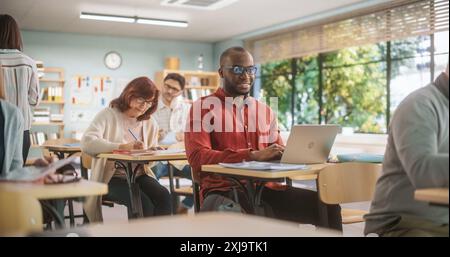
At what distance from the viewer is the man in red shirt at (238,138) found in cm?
284

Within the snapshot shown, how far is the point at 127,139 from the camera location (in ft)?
12.9

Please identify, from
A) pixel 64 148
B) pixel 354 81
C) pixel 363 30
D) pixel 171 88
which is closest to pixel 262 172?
pixel 64 148

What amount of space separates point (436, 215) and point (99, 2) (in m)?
6.35

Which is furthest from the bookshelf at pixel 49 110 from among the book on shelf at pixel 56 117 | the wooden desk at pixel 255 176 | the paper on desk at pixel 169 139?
the wooden desk at pixel 255 176

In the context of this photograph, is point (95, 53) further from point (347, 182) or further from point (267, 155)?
point (347, 182)

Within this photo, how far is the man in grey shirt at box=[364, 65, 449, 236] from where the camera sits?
1.74m

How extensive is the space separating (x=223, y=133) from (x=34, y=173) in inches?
48.5

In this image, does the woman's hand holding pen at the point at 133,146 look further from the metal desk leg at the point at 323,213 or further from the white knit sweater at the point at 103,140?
the metal desk leg at the point at 323,213

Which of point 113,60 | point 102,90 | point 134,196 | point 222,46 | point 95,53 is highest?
point 222,46

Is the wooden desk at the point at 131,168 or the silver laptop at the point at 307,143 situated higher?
the silver laptop at the point at 307,143

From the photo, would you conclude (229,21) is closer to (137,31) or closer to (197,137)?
(137,31)

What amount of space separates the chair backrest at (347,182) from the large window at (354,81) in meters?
4.45

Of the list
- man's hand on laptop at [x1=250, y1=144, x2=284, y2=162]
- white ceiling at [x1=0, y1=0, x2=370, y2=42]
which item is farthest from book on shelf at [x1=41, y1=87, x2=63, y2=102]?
man's hand on laptop at [x1=250, y1=144, x2=284, y2=162]

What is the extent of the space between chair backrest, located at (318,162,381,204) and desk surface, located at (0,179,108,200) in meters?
1.11
